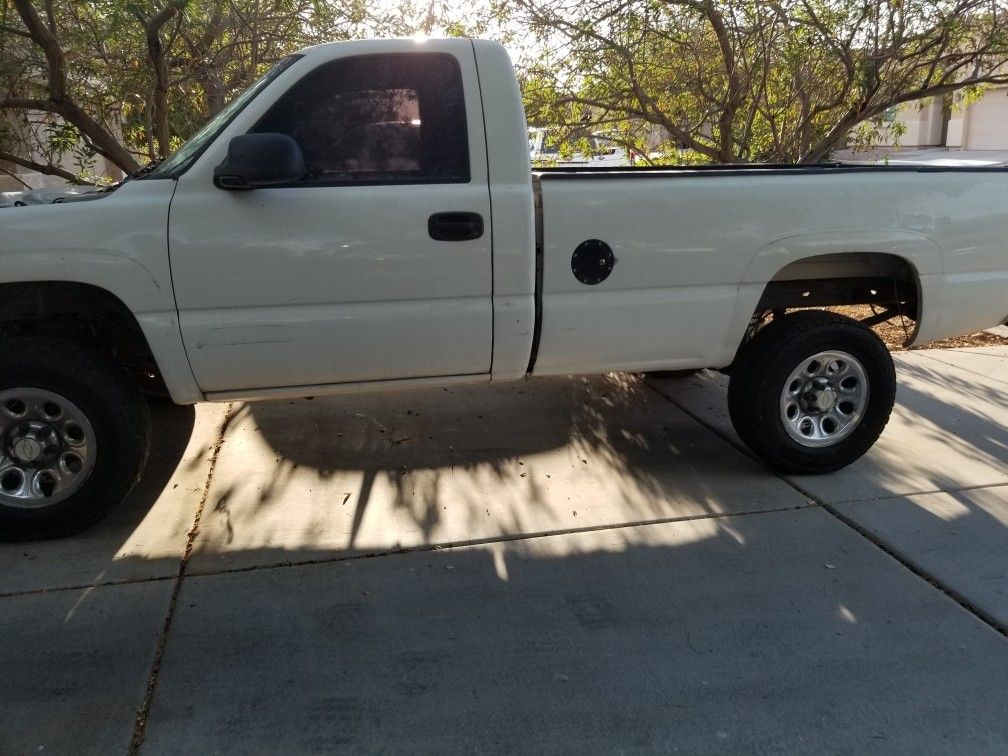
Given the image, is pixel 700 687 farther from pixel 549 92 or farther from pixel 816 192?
pixel 549 92

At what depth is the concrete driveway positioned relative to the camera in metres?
2.75

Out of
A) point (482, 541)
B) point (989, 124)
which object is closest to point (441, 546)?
point (482, 541)

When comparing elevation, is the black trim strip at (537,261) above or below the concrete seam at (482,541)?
above

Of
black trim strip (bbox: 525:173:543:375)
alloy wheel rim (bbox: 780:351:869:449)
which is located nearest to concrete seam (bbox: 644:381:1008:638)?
alloy wheel rim (bbox: 780:351:869:449)

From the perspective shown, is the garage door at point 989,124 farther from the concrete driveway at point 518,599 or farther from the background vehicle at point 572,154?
the concrete driveway at point 518,599

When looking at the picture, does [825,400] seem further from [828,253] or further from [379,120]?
[379,120]

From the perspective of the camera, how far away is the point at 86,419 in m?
3.80

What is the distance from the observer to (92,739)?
2.67m

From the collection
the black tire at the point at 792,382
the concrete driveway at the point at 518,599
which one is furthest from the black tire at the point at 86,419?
the black tire at the point at 792,382

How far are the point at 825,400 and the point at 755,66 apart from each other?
438 cm

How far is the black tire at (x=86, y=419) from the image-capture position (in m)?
3.72

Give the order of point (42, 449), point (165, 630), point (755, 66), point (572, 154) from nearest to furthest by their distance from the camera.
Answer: point (165, 630)
point (42, 449)
point (755, 66)
point (572, 154)

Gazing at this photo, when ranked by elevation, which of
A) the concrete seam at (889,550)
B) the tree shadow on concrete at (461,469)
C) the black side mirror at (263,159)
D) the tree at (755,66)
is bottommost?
the concrete seam at (889,550)

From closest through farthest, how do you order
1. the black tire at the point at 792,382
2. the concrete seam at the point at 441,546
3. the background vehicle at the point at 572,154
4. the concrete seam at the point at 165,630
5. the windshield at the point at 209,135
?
the concrete seam at the point at 165,630 → the concrete seam at the point at 441,546 → the windshield at the point at 209,135 → the black tire at the point at 792,382 → the background vehicle at the point at 572,154
